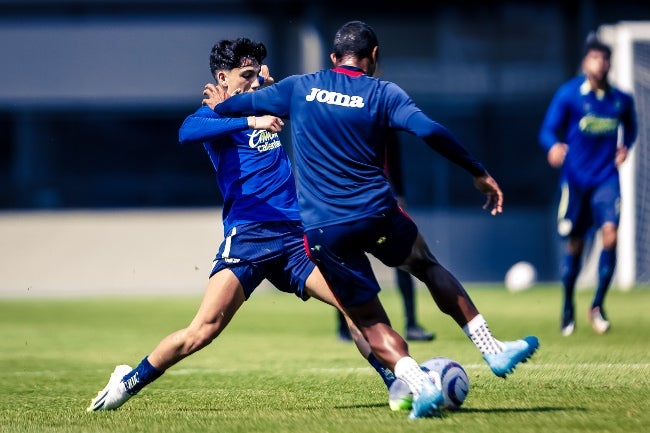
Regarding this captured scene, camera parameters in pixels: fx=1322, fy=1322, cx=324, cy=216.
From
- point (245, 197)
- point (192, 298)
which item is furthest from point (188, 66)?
point (245, 197)

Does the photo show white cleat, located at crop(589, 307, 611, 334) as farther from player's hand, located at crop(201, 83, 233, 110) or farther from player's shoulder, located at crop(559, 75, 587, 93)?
player's hand, located at crop(201, 83, 233, 110)

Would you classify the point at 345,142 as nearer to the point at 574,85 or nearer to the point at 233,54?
the point at 233,54

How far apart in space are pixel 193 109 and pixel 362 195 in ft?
49.2

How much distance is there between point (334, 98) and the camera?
628 centimetres

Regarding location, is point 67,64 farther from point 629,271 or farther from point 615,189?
point 615,189

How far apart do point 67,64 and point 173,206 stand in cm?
279

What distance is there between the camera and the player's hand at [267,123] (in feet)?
21.3

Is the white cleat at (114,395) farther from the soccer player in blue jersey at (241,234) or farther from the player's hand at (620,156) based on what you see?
the player's hand at (620,156)

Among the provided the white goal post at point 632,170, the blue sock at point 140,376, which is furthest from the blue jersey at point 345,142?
the white goal post at point 632,170

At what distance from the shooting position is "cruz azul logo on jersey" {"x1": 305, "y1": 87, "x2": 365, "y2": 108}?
6234 millimetres

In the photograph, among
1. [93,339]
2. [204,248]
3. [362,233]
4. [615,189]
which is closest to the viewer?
[362,233]

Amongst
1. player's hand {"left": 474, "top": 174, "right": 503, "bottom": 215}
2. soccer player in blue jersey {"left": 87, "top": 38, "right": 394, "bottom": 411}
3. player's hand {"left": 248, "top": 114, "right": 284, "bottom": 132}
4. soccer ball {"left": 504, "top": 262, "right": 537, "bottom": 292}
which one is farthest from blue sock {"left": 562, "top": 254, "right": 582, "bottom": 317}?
soccer ball {"left": 504, "top": 262, "right": 537, "bottom": 292}

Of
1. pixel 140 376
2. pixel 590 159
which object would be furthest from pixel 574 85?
pixel 140 376

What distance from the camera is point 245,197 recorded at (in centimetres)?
716
